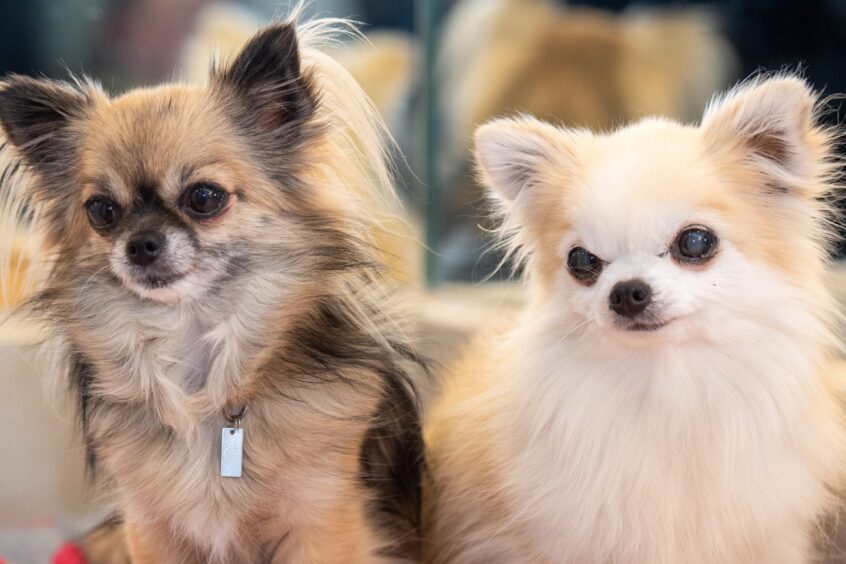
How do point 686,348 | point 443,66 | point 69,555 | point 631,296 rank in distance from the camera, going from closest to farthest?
point 631,296 < point 686,348 < point 69,555 < point 443,66

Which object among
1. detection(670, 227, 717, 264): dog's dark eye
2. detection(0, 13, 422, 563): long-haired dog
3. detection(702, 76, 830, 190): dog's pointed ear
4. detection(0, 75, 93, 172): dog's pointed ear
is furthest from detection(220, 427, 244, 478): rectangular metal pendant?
detection(702, 76, 830, 190): dog's pointed ear

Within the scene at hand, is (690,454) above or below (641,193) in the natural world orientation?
below

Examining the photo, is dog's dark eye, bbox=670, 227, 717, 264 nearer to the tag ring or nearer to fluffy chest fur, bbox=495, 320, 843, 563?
fluffy chest fur, bbox=495, 320, 843, 563

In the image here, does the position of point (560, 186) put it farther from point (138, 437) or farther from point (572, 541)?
point (138, 437)

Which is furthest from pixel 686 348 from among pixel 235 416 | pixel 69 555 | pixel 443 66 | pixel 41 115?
pixel 443 66

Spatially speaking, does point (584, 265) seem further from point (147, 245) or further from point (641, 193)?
point (147, 245)
